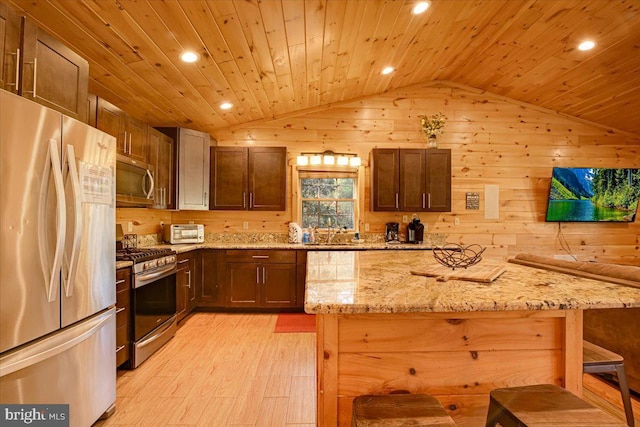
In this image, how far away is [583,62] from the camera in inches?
141

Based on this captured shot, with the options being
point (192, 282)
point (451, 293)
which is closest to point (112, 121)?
point (192, 282)

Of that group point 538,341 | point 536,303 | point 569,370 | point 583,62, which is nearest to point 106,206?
point 536,303

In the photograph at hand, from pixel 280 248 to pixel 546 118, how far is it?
449 cm

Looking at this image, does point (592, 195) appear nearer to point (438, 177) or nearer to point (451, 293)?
point (438, 177)

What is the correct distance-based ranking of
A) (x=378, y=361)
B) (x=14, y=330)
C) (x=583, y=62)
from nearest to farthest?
(x=378, y=361) → (x=14, y=330) → (x=583, y=62)

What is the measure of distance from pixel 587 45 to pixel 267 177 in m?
3.88

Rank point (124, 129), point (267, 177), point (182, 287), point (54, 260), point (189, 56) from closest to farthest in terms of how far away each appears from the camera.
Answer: point (54, 260)
point (189, 56)
point (124, 129)
point (182, 287)
point (267, 177)

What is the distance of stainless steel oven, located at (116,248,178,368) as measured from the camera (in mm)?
2557

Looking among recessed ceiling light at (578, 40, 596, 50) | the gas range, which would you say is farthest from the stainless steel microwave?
recessed ceiling light at (578, 40, 596, 50)

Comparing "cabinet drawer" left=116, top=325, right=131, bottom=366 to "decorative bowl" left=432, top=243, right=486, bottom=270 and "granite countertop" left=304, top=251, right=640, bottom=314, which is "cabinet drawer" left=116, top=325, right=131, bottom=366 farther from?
"decorative bowl" left=432, top=243, right=486, bottom=270

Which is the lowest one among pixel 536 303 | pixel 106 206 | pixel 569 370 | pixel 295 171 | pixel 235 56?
pixel 569 370

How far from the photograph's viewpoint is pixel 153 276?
9.09 ft

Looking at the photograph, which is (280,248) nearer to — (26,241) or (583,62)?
(26,241)

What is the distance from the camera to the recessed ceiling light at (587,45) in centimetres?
321
